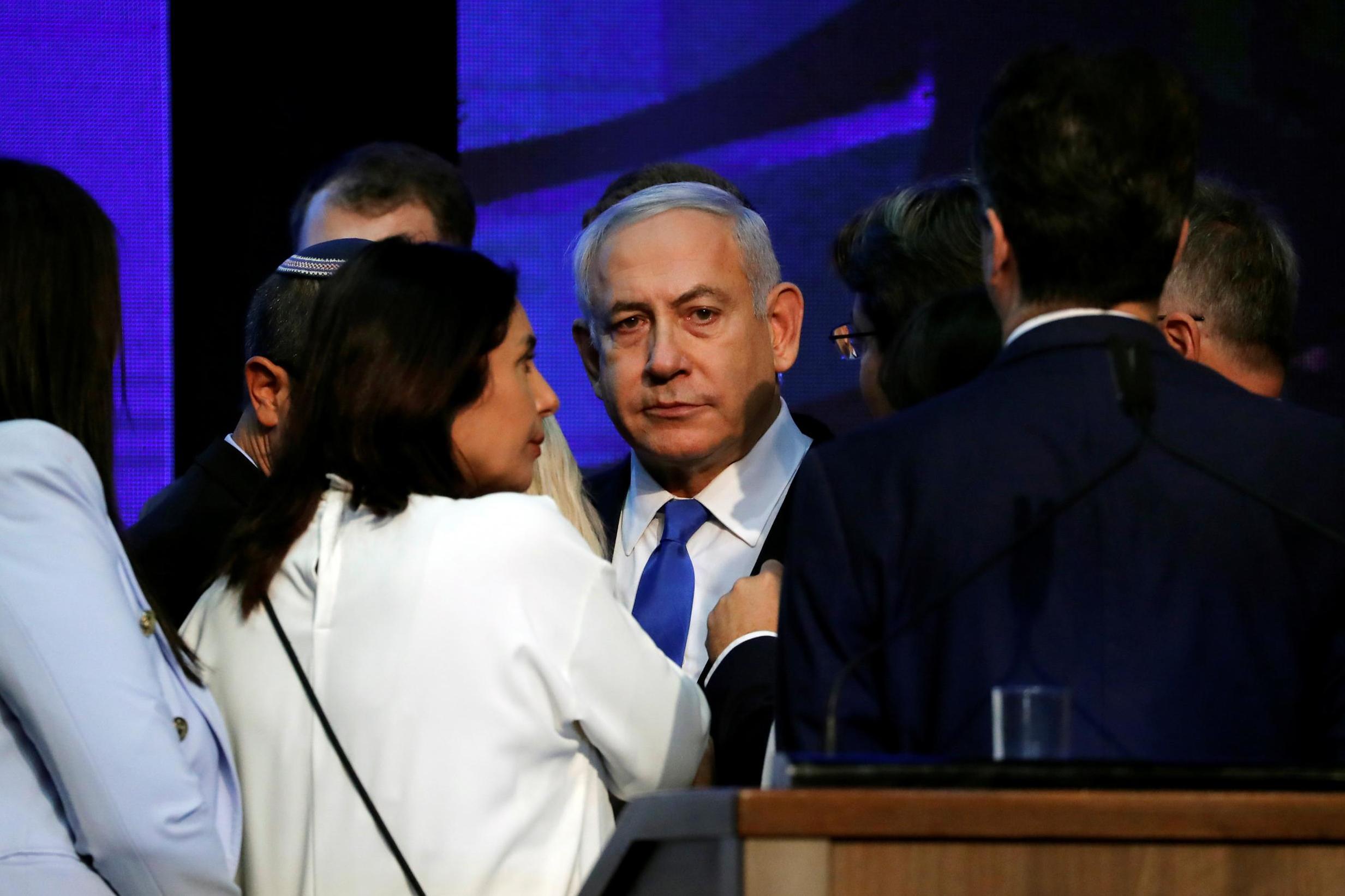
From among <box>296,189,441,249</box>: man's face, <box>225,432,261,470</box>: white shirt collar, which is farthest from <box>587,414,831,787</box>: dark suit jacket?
<box>296,189,441,249</box>: man's face

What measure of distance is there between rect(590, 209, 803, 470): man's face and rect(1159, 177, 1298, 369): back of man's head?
30.0 inches

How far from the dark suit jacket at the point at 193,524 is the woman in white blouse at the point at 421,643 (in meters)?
0.32

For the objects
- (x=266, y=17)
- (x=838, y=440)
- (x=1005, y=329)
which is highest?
(x=266, y=17)

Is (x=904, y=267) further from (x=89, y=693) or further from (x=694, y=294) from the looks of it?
(x=89, y=693)

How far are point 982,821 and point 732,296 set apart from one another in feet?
6.39

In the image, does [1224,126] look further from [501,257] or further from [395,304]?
[395,304]

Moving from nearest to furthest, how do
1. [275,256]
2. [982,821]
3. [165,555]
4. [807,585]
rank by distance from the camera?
1. [982,821]
2. [807,585]
3. [165,555]
4. [275,256]

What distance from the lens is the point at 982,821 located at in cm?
114

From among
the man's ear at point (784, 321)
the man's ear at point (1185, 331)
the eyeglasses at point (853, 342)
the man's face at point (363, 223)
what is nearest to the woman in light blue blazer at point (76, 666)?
the eyeglasses at point (853, 342)

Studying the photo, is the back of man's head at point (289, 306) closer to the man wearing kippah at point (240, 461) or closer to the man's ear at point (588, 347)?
the man wearing kippah at point (240, 461)

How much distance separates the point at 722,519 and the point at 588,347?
1.42 feet

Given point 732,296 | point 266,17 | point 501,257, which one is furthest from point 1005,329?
point 266,17

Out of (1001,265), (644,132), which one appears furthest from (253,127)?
(1001,265)

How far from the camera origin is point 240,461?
2545 millimetres
